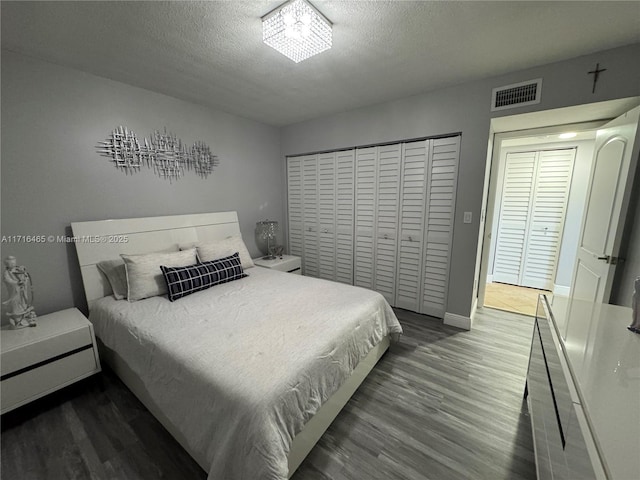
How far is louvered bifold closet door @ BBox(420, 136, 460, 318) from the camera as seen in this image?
2582 millimetres

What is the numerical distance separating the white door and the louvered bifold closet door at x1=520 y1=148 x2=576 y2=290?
4.64ft

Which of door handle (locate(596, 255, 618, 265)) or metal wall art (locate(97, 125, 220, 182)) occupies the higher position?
metal wall art (locate(97, 125, 220, 182))

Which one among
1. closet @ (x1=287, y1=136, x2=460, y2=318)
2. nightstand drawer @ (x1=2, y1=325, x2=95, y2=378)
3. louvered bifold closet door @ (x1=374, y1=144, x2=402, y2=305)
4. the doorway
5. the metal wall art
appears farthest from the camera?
the doorway

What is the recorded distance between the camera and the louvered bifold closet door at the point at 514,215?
12.2 feet

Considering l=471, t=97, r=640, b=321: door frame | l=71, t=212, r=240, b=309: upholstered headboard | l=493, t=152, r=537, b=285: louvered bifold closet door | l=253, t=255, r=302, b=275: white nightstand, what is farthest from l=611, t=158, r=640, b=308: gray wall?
l=71, t=212, r=240, b=309: upholstered headboard

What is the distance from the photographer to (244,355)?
1317 millimetres

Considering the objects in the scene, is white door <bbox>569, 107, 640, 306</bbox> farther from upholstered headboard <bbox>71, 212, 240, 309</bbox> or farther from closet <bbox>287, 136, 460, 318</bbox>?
upholstered headboard <bbox>71, 212, 240, 309</bbox>

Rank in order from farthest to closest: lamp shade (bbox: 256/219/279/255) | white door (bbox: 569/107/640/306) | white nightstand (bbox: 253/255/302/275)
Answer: lamp shade (bbox: 256/219/279/255)
white nightstand (bbox: 253/255/302/275)
white door (bbox: 569/107/640/306)

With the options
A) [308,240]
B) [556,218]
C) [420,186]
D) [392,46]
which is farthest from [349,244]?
[556,218]

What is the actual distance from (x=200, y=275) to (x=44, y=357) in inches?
40.5

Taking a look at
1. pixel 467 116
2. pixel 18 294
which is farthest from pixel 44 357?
pixel 467 116

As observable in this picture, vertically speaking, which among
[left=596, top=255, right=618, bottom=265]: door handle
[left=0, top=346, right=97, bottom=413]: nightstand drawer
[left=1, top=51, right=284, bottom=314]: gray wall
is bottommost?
[left=0, top=346, right=97, bottom=413]: nightstand drawer

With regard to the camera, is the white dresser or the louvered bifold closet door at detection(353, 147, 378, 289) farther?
the louvered bifold closet door at detection(353, 147, 378, 289)

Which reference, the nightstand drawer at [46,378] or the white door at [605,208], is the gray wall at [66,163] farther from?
the white door at [605,208]
